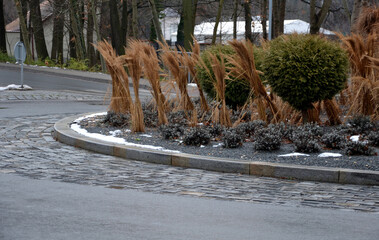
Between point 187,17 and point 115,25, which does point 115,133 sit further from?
point 115,25

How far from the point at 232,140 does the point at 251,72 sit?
69.8 inches

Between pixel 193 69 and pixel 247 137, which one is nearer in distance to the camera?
pixel 247 137

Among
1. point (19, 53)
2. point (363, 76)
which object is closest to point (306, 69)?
point (363, 76)

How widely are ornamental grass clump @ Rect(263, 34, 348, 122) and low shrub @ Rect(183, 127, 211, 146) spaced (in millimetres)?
1548

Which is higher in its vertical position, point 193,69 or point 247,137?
point 193,69

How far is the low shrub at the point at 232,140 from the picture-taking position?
30.4 ft

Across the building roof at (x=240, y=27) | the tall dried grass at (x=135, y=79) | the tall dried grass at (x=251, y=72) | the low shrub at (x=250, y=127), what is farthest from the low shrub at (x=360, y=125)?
the building roof at (x=240, y=27)

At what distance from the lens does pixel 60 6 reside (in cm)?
3841

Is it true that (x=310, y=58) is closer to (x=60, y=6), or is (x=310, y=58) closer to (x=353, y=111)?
(x=353, y=111)

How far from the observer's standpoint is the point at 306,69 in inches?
391

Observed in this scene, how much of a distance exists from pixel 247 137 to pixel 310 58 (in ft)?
5.37

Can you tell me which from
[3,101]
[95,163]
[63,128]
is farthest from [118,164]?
[3,101]

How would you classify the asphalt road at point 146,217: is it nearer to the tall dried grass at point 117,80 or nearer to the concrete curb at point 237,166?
the concrete curb at point 237,166

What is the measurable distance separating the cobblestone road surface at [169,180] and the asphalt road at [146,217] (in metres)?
0.33
